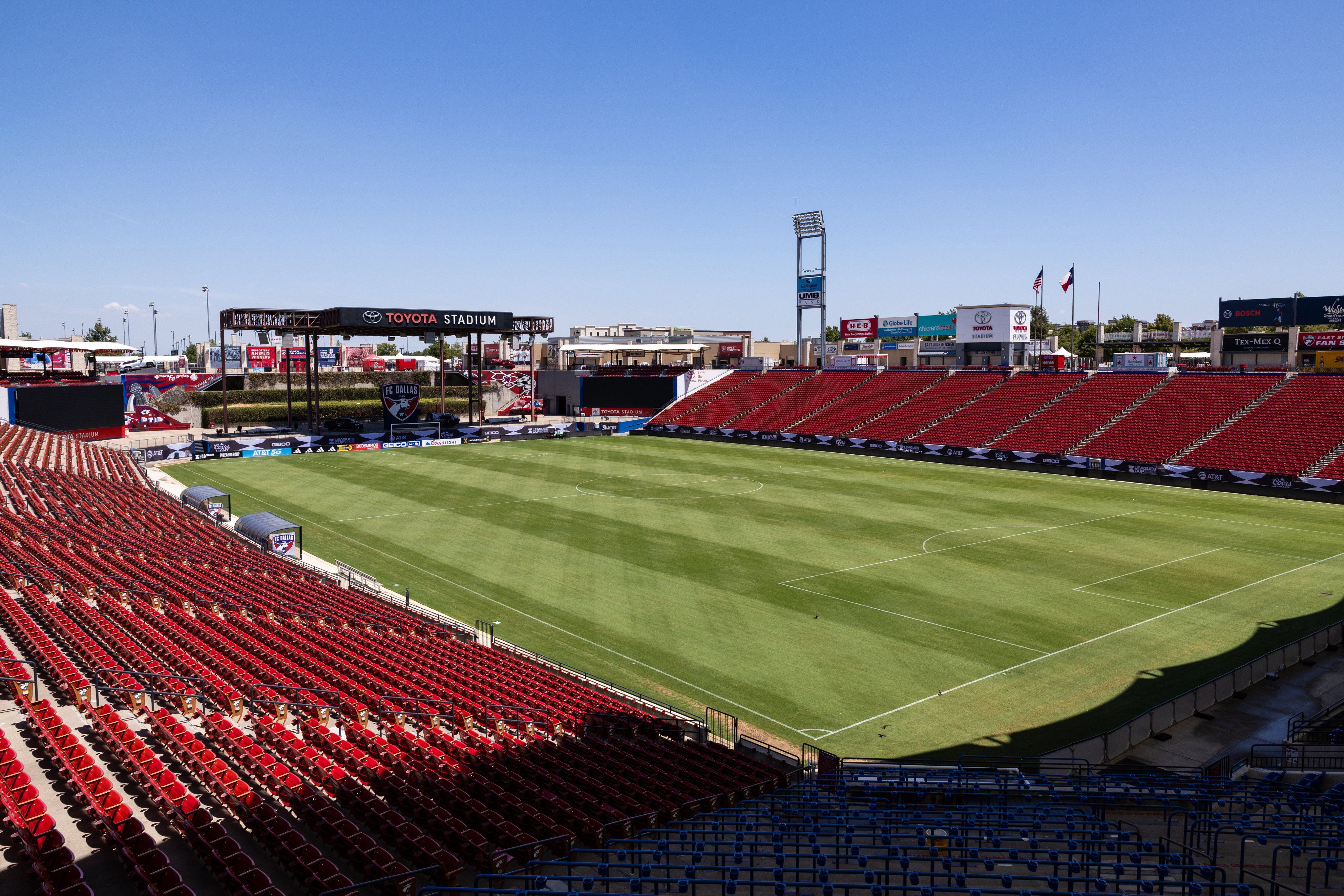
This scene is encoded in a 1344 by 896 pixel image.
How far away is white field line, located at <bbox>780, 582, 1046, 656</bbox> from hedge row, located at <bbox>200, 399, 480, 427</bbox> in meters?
65.1

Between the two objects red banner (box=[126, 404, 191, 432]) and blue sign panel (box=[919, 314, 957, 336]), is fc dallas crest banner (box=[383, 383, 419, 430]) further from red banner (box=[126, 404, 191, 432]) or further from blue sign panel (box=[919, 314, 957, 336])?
blue sign panel (box=[919, 314, 957, 336])

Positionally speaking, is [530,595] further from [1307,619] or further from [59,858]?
[1307,619]

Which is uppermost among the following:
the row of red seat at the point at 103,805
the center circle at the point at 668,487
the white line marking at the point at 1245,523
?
the row of red seat at the point at 103,805

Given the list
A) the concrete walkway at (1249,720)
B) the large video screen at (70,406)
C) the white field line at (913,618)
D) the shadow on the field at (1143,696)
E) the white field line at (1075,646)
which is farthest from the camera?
the large video screen at (70,406)

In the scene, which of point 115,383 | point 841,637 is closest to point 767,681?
point 841,637

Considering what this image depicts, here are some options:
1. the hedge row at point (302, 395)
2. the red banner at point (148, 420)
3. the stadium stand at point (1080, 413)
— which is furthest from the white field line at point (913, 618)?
the red banner at point (148, 420)

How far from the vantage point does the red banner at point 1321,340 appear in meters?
66.2

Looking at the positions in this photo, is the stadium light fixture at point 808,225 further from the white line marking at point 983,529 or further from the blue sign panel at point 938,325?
the white line marking at point 983,529

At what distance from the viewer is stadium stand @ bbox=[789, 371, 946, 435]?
77.4 meters

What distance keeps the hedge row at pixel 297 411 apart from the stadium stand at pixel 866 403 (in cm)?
3412

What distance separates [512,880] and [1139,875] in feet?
24.2

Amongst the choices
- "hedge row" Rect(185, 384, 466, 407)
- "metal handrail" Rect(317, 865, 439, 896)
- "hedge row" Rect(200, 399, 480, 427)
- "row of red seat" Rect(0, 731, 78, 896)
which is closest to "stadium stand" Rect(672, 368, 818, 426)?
"hedge row" Rect(200, 399, 480, 427)

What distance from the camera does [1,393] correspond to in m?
64.8

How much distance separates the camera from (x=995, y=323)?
265 ft
